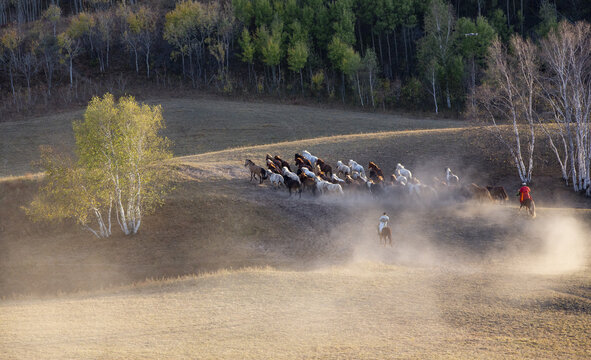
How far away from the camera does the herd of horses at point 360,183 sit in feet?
105

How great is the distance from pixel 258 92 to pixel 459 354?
81.1 metres

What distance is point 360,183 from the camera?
1348 inches

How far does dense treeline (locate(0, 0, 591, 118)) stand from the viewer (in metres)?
87.7

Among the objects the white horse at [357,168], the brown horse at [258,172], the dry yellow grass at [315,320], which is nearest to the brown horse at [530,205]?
the dry yellow grass at [315,320]

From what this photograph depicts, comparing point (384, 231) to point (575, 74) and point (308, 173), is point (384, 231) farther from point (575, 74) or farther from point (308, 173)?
point (575, 74)

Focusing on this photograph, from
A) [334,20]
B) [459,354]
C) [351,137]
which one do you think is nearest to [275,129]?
[351,137]

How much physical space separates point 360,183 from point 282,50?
66.0 m

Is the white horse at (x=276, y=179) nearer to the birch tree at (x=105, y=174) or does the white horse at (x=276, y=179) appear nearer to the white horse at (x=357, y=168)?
the white horse at (x=357, y=168)

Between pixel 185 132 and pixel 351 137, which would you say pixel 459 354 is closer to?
pixel 351 137

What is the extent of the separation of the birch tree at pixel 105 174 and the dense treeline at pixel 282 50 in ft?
187

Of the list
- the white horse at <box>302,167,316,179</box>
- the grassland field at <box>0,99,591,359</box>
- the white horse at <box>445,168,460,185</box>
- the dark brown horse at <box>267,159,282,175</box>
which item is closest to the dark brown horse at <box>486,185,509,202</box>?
the grassland field at <box>0,99,591,359</box>

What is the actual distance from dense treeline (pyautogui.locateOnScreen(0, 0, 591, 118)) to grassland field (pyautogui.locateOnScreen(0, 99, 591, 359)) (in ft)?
137

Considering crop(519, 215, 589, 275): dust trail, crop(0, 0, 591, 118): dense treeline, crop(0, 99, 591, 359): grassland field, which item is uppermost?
crop(0, 0, 591, 118): dense treeline

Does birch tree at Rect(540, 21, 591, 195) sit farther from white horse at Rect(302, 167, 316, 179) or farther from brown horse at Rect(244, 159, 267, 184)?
brown horse at Rect(244, 159, 267, 184)
